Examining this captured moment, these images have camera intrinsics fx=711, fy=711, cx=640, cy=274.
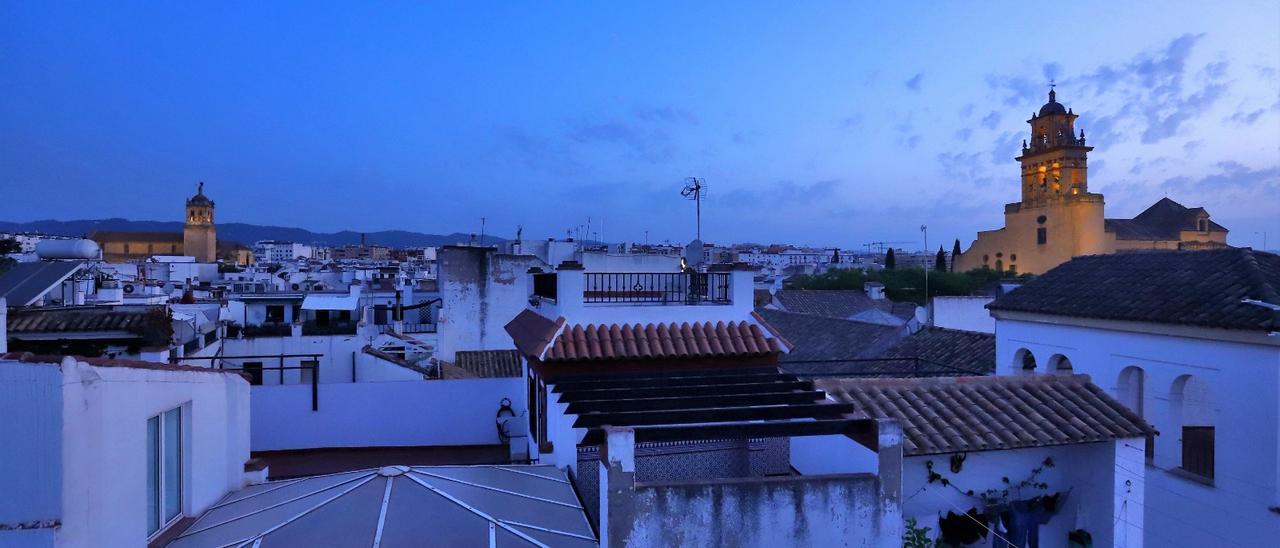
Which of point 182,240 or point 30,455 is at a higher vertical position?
point 182,240

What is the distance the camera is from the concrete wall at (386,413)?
1076 cm

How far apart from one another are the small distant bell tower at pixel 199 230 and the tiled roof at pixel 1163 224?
110 meters

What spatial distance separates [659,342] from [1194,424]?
937 centimetres

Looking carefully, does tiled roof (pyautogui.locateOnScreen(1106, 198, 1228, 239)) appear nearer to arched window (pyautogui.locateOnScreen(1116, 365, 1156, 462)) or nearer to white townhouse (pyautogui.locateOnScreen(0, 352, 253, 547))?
arched window (pyautogui.locateOnScreen(1116, 365, 1156, 462))

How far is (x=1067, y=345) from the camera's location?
488 inches

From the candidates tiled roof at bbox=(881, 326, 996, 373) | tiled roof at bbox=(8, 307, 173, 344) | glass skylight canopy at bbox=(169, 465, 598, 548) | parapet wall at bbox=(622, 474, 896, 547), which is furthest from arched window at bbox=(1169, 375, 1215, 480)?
tiled roof at bbox=(8, 307, 173, 344)

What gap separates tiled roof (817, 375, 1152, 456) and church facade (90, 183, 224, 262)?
11199 cm

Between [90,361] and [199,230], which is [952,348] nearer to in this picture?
[90,361]

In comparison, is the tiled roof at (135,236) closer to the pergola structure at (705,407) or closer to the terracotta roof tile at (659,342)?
the terracotta roof tile at (659,342)

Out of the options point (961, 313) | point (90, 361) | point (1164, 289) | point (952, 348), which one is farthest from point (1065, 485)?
point (961, 313)

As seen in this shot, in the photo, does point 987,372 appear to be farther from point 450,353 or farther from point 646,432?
point 450,353

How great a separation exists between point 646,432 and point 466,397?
20.2 feet

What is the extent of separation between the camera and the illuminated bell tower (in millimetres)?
56844

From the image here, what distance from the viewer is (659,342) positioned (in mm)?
7840
